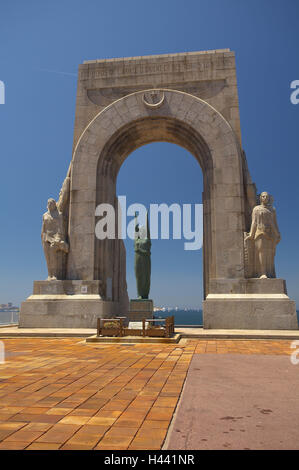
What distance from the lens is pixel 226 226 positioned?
1429 centimetres

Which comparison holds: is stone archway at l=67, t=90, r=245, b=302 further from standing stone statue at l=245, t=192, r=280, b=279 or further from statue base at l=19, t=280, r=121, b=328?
statue base at l=19, t=280, r=121, b=328

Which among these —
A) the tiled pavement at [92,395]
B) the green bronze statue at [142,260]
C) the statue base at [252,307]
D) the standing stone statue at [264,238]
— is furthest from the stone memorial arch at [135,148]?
the tiled pavement at [92,395]

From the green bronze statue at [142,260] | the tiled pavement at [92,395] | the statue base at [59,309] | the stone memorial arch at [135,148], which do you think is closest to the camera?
the tiled pavement at [92,395]

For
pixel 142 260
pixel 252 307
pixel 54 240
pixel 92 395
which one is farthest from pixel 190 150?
pixel 92 395

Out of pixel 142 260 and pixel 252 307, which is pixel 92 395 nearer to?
pixel 252 307

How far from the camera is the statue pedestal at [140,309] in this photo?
15.0 metres

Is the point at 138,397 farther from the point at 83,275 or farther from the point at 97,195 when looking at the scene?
the point at 97,195

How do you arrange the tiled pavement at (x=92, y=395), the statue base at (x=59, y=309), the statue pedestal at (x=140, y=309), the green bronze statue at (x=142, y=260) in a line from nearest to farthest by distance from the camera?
the tiled pavement at (x=92, y=395), the statue base at (x=59, y=309), the statue pedestal at (x=140, y=309), the green bronze statue at (x=142, y=260)

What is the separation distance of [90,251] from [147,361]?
849 centimetres

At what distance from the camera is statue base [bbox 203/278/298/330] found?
41.2 feet

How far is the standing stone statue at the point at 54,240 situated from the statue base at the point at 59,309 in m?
0.65

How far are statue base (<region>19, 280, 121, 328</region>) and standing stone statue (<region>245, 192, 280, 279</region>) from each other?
20.6ft

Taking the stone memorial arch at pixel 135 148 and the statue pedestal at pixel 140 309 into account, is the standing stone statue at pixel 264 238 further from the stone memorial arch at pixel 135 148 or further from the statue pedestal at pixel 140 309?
the statue pedestal at pixel 140 309
